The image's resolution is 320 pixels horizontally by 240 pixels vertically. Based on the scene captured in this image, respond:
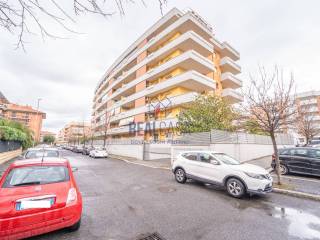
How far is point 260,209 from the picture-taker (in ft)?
15.9

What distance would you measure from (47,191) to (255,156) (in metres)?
16.4

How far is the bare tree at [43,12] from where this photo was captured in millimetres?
2059

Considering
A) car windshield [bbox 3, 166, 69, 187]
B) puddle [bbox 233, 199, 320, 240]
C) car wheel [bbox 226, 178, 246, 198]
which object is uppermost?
car windshield [bbox 3, 166, 69, 187]

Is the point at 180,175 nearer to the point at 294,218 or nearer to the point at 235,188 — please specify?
the point at 235,188

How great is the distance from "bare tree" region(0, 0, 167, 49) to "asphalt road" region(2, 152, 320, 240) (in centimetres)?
354

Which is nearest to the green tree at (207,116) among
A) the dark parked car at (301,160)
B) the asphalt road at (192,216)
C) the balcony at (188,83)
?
the balcony at (188,83)

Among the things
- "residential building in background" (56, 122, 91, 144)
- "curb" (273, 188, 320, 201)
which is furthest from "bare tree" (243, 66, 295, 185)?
"residential building in background" (56, 122, 91, 144)

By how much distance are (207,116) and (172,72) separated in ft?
32.2

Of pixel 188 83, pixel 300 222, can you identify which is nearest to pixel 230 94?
pixel 188 83

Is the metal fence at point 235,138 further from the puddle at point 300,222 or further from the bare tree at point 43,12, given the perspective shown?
the bare tree at point 43,12

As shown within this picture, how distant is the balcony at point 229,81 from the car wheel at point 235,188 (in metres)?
23.1

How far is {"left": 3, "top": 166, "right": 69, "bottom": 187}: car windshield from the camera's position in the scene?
3350 millimetres

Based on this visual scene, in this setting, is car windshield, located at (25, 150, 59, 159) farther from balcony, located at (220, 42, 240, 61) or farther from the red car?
balcony, located at (220, 42, 240, 61)

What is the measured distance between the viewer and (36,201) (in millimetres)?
2930
